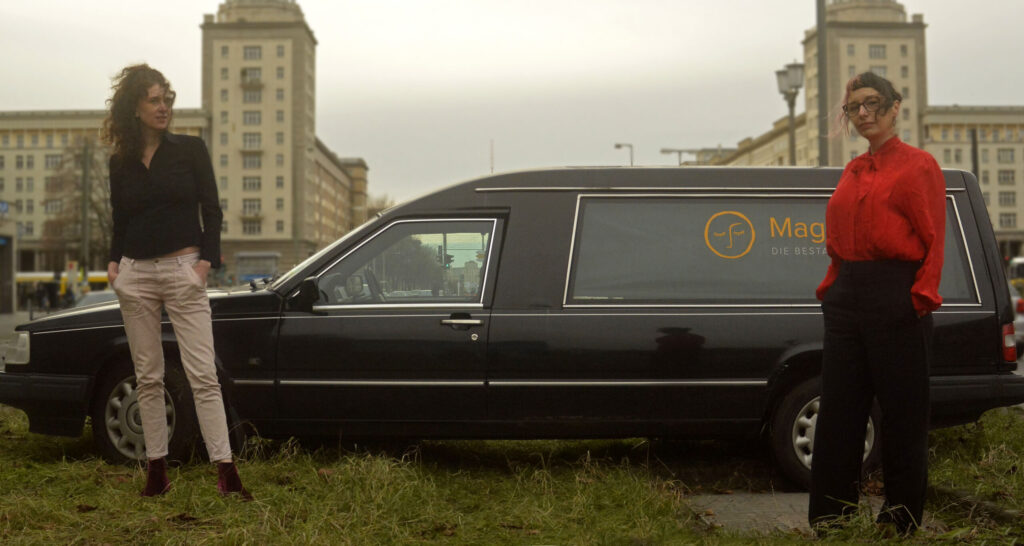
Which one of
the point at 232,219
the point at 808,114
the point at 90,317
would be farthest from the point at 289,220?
the point at 90,317

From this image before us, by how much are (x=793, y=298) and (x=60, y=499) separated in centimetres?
385

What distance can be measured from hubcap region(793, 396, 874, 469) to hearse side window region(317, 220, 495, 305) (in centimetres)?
188

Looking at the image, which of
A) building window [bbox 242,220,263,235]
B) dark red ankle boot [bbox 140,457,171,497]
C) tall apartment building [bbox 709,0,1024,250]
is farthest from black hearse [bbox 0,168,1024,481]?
building window [bbox 242,220,263,235]

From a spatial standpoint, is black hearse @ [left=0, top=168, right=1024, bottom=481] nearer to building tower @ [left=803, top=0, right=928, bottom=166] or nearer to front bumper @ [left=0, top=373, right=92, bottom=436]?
front bumper @ [left=0, top=373, right=92, bottom=436]

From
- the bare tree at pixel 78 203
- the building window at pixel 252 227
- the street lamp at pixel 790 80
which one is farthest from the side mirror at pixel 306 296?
the building window at pixel 252 227

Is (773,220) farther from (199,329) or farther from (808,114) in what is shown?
(808,114)

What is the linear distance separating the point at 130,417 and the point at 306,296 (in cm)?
118

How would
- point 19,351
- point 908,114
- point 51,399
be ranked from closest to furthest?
point 51,399 < point 19,351 < point 908,114

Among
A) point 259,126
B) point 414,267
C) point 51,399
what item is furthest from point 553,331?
point 259,126

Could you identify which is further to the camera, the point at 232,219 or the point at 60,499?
the point at 232,219

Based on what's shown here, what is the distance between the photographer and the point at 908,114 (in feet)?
347

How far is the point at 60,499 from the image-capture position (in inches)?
181

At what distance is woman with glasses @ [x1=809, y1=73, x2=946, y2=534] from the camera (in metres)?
3.67

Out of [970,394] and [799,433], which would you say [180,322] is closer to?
[799,433]
